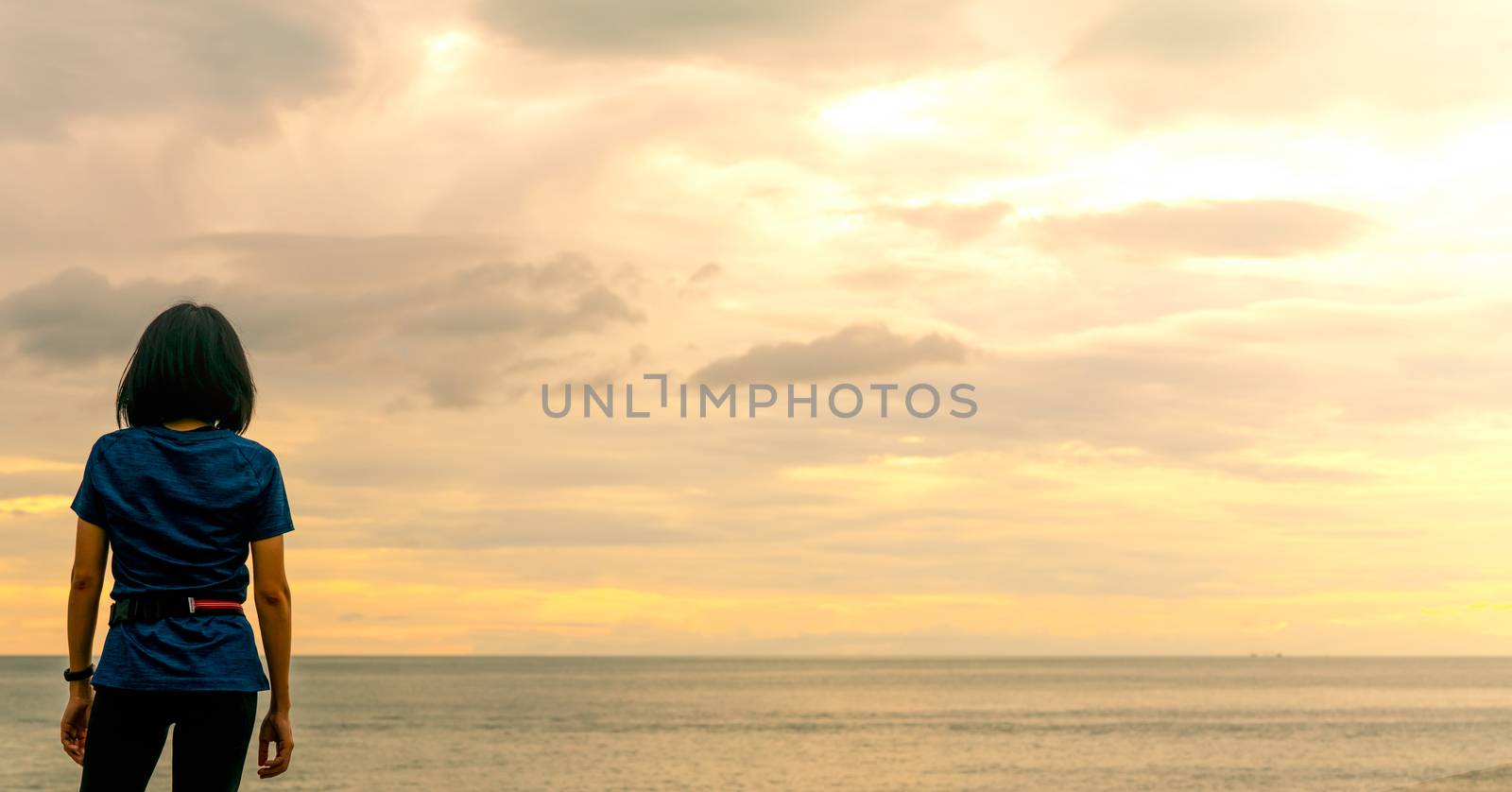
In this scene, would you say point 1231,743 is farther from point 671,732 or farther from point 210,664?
point 210,664

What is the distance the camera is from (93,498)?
4.49 metres

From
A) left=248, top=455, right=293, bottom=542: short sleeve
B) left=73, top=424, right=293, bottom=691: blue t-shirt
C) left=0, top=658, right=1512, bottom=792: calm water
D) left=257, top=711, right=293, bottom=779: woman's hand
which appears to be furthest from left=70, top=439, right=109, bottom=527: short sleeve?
left=0, top=658, right=1512, bottom=792: calm water

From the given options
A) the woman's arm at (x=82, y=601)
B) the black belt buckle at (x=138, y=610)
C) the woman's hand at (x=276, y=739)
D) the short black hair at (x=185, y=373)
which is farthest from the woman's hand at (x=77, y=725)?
the short black hair at (x=185, y=373)

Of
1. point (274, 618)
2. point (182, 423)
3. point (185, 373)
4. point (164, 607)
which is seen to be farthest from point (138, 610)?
point (185, 373)

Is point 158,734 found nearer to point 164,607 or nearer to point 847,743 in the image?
point 164,607

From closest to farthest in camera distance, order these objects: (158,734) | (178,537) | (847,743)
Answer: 1. (178,537)
2. (158,734)
3. (847,743)

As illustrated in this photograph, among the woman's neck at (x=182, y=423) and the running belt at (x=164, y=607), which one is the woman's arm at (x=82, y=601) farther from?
the woman's neck at (x=182, y=423)

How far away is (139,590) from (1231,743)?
3635 inches

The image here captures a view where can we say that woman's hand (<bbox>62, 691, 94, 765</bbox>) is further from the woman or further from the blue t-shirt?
the blue t-shirt

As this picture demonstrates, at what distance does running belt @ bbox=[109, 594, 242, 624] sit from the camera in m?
4.40

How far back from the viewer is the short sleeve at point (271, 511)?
4.49 meters

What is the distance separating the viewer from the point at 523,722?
108 meters

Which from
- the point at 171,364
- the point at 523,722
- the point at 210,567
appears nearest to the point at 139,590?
the point at 210,567

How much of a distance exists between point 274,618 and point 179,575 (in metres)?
0.32
